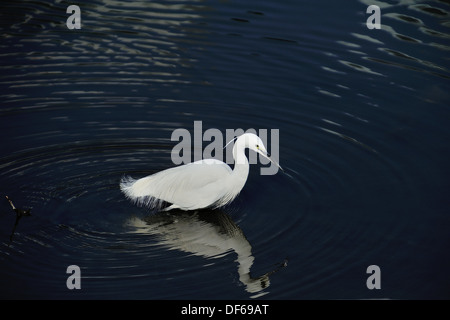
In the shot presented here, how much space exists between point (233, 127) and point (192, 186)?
187 cm

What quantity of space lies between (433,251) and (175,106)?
4.39 metres

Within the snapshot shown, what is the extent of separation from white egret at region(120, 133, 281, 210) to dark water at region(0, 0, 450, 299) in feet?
0.60

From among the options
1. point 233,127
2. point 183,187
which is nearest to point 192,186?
point 183,187

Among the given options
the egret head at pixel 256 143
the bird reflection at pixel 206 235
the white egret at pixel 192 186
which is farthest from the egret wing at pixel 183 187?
the egret head at pixel 256 143

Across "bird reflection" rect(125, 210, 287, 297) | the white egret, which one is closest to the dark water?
"bird reflection" rect(125, 210, 287, 297)

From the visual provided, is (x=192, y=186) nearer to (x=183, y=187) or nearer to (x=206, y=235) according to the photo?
(x=183, y=187)

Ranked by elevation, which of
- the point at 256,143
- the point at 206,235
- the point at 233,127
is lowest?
the point at 206,235

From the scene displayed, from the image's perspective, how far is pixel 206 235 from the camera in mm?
8344

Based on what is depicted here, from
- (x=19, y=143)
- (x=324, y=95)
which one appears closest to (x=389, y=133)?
(x=324, y=95)

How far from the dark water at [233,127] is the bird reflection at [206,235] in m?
0.02

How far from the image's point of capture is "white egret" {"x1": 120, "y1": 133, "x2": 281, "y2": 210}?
870cm

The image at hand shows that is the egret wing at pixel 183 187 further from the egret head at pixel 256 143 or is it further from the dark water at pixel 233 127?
the egret head at pixel 256 143

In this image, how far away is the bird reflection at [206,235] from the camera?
7594 millimetres

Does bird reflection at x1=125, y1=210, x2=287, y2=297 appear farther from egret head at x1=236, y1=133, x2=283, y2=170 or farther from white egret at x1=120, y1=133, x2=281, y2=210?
egret head at x1=236, y1=133, x2=283, y2=170
